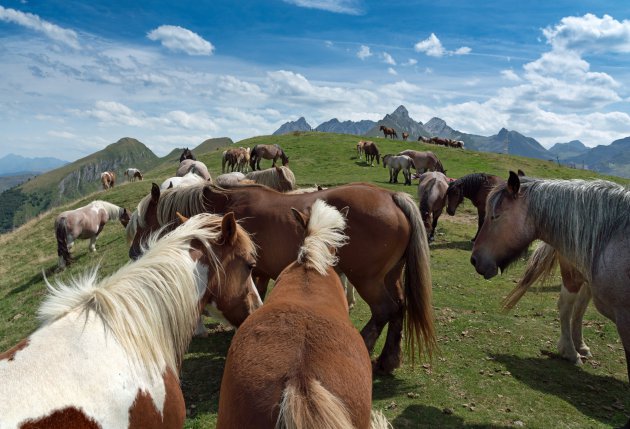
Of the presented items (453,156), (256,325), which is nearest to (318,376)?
(256,325)

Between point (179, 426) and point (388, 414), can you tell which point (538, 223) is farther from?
point (179, 426)

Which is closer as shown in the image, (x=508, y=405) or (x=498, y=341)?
(x=508, y=405)

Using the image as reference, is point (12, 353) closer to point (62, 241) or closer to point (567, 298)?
point (567, 298)

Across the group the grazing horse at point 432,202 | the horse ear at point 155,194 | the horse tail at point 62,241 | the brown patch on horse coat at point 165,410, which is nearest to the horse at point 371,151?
the grazing horse at point 432,202

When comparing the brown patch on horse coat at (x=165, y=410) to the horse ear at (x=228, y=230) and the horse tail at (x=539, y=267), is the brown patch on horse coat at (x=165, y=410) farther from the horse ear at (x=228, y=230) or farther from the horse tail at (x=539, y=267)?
the horse tail at (x=539, y=267)

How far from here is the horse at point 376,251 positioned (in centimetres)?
523

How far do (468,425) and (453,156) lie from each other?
1400 inches

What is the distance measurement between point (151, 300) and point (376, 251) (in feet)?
9.85

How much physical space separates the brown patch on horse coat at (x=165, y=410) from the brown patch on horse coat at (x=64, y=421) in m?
0.29

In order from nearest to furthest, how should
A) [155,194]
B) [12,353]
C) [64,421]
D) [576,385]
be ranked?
[64,421]
[12,353]
[576,385]
[155,194]

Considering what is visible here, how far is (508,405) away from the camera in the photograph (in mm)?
4855

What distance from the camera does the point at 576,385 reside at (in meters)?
5.46

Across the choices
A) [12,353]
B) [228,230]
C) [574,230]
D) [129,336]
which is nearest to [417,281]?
[574,230]

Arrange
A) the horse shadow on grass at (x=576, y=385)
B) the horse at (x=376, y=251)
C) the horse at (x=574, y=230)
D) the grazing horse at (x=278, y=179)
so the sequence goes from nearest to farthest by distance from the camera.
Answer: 1. the horse at (x=574, y=230)
2. the horse shadow on grass at (x=576, y=385)
3. the horse at (x=376, y=251)
4. the grazing horse at (x=278, y=179)
